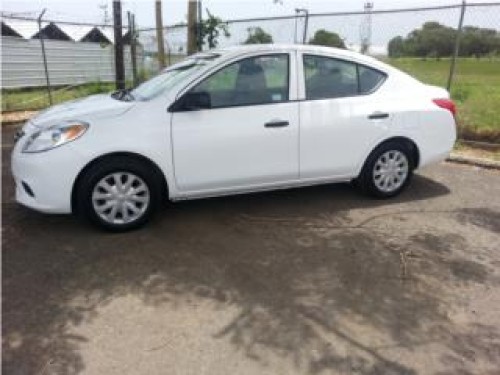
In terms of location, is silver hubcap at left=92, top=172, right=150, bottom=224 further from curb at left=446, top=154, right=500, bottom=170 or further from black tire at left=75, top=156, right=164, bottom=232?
curb at left=446, top=154, right=500, bottom=170

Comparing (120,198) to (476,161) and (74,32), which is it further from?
(74,32)

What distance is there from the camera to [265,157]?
5.12 metres

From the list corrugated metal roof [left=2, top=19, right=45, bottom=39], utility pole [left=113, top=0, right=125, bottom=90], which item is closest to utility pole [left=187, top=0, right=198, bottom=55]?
utility pole [left=113, top=0, right=125, bottom=90]

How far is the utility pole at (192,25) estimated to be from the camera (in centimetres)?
1016

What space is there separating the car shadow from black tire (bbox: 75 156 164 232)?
0.11 metres

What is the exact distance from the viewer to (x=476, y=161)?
7.29 metres

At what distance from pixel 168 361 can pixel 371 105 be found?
3488 millimetres

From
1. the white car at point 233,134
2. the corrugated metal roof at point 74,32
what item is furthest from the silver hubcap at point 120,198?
the corrugated metal roof at point 74,32

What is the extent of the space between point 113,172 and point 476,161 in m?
4.98

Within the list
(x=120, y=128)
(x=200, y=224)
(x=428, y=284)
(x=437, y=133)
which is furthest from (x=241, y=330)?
(x=437, y=133)

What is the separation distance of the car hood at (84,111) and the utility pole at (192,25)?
208 inches

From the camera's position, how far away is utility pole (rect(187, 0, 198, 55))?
1016cm

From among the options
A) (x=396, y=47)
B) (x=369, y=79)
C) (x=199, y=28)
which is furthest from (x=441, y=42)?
(x=369, y=79)

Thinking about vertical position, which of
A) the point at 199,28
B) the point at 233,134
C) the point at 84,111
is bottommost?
the point at 233,134
